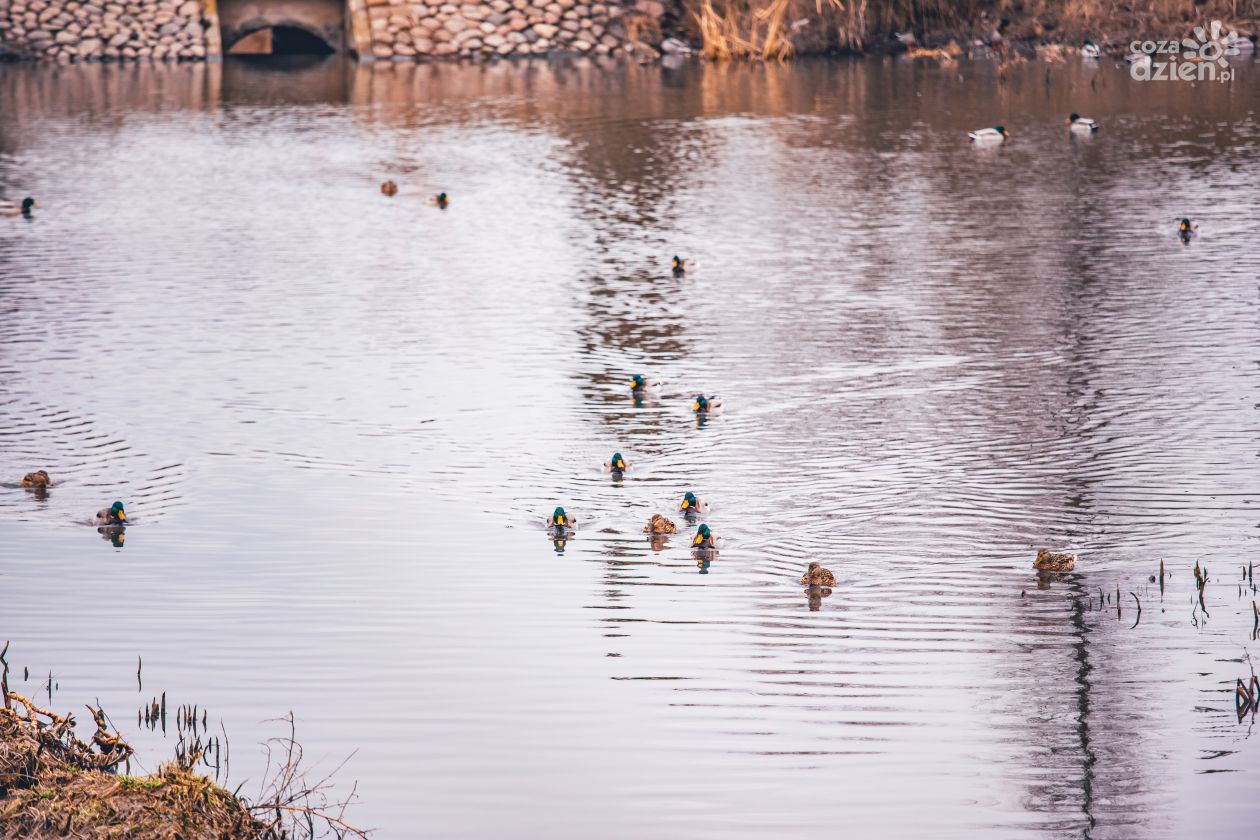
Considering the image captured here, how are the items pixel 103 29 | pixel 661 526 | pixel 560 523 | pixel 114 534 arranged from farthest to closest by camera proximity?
pixel 103 29 < pixel 114 534 < pixel 560 523 < pixel 661 526

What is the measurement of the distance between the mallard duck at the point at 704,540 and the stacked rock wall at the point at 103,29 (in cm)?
4566

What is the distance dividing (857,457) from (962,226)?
12.8m

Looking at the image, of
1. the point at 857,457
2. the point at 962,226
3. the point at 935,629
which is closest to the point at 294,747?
the point at 935,629

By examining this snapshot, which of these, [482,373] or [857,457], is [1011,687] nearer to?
[857,457]

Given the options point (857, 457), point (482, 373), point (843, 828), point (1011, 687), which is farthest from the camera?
point (482, 373)

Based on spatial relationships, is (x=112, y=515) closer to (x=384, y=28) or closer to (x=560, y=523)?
(x=560, y=523)

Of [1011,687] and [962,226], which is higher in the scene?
[962,226]

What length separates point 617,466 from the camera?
1666 cm

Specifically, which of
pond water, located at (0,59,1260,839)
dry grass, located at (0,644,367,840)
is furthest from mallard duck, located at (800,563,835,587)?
dry grass, located at (0,644,367,840)

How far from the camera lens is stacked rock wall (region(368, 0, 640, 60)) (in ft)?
183

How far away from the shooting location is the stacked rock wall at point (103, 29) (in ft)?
179

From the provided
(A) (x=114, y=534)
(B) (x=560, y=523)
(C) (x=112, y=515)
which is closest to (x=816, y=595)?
(B) (x=560, y=523)

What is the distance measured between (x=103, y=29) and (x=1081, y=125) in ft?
109

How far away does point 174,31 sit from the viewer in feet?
182
